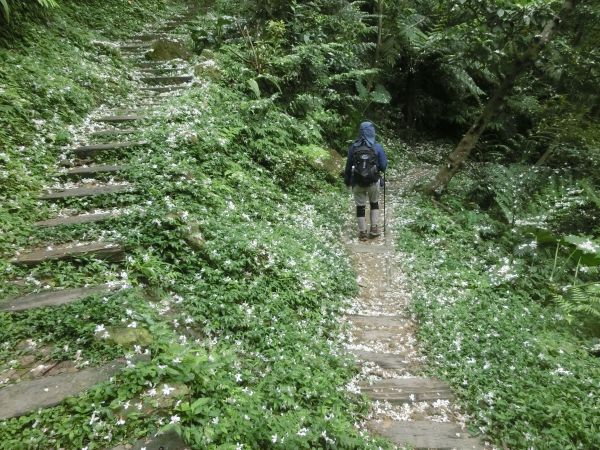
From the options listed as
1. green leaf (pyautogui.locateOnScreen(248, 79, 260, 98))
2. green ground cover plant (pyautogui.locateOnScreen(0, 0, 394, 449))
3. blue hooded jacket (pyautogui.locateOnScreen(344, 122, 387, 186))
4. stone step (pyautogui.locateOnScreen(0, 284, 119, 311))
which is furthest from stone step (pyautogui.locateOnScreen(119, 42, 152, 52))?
stone step (pyautogui.locateOnScreen(0, 284, 119, 311))

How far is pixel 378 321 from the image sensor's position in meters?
6.10

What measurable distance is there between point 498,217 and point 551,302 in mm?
3776

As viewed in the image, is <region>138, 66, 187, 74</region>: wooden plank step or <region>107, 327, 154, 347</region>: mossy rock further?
<region>138, 66, 187, 74</region>: wooden plank step

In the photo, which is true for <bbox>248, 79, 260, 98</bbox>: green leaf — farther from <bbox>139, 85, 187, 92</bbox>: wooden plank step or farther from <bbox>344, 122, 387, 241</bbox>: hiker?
<bbox>344, 122, 387, 241</bbox>: hiker

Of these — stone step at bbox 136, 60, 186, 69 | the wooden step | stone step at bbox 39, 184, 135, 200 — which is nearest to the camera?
stone step at bbox 39, 184, 135, 200

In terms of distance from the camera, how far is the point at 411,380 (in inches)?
196

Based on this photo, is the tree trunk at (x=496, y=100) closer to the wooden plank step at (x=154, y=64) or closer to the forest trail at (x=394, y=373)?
the forest trail at (x=394, y=373)

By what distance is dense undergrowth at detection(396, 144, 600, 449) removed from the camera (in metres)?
4.30

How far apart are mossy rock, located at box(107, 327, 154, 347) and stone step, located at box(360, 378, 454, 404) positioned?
2616 millimetres

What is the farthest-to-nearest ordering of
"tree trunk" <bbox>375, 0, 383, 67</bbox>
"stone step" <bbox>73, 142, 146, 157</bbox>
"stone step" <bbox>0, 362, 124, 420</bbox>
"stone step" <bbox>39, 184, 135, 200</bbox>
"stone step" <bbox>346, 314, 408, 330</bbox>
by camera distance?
"tree trunk" <bbox>375, 0, 383, 67</bbox>
"stone step" <bbox>73, 142, 146, 157</bbox>
"stone step" <bbox>346, 314, 408, 330</bbox>
"stone step" <bbox>39, 184, 135, 200</bbox>
"stone step" <bbox>0, 362, 124, 420</bbox>

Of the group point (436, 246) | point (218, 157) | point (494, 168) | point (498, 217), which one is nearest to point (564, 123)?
point (494, 168)

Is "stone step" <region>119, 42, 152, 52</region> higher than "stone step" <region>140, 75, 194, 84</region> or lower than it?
higher

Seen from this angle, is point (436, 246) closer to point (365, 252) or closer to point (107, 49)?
point (365, 252)

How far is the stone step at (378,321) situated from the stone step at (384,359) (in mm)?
614
